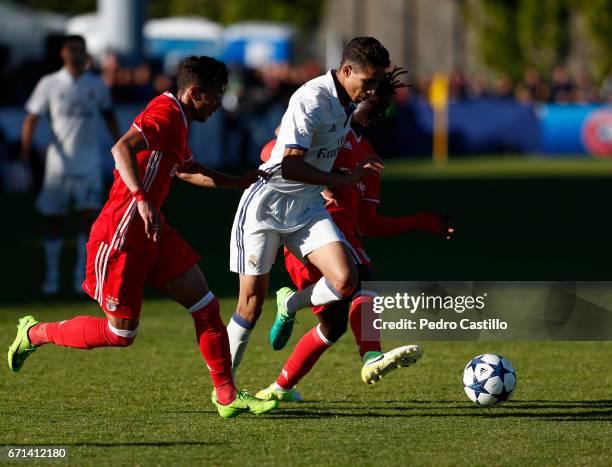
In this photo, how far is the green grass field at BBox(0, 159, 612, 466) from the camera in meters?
6.54

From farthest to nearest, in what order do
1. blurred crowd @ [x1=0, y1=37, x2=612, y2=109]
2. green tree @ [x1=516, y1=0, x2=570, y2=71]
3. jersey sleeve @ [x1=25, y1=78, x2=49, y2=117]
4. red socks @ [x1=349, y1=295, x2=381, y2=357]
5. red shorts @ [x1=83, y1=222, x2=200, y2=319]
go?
green tree @ [x1=516, y1=0, x2=570, y2=71]
blurred crowd @ [x1=0, y1=37, x2=612, y2=109]
jersey sleeve @ [x1=25, y1=78, x2=49, y2=117]
red socks @ [x1=349, y1=295, x2=381, y2=357]
red shorts @ [x1=83, y1=222, x2=200, y2=319]

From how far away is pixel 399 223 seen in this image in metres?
8.12

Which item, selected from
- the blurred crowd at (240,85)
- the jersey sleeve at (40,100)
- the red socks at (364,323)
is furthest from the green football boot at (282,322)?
the blurred crowd at (240,85)

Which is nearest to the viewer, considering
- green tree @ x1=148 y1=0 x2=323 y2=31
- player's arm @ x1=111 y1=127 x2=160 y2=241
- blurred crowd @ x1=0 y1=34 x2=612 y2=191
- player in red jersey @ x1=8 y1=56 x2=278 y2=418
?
player's arm @ x1=111 y1=127 x2=160 y2=241

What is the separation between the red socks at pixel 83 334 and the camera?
739 cm

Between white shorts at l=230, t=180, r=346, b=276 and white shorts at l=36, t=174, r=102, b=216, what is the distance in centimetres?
513

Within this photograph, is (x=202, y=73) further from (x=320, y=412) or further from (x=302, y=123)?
(x=320, y=412)

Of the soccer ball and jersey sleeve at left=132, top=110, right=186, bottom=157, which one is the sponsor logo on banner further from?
jersey sleeve at left=132, top=110, right=186, bottom=157

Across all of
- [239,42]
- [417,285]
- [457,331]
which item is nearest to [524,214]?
[417,285]

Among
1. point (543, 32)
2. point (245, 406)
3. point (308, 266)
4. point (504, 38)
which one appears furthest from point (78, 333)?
point (504, 38)

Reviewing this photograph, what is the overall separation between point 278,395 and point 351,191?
130cm

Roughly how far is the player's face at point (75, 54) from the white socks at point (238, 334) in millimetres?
5108

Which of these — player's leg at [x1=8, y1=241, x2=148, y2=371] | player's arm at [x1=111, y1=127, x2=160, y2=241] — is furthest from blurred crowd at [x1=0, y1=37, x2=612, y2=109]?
player's arm at [x1=111, y1=127, x2=160, y2=241]

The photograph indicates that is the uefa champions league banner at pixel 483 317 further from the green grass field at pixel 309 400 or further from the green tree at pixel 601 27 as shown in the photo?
the green tree at pixel 601 27
